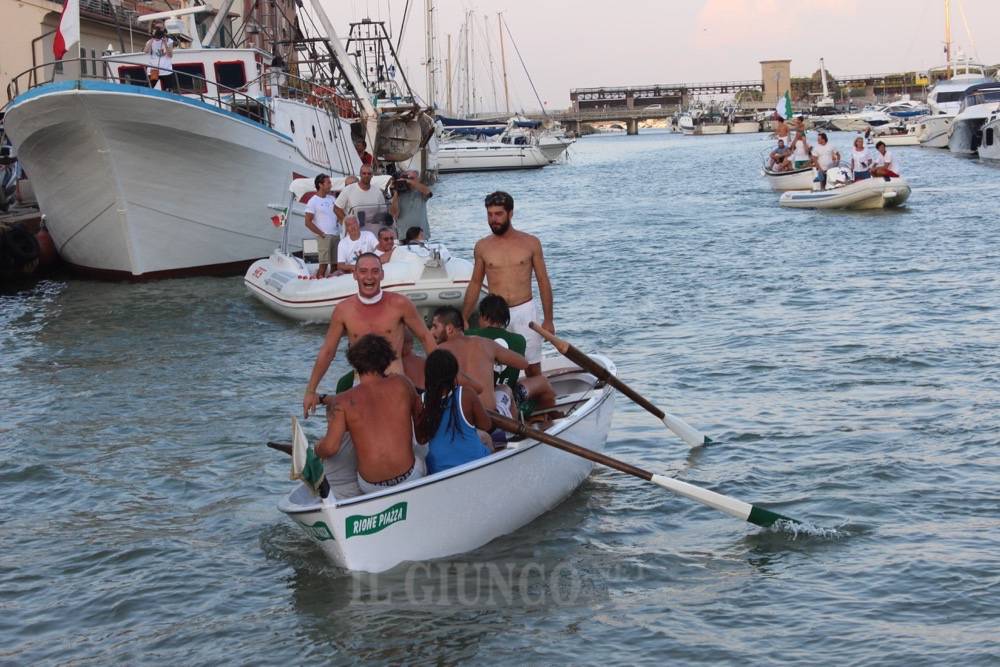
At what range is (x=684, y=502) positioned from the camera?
30.7 feet

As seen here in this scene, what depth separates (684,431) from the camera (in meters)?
10.5

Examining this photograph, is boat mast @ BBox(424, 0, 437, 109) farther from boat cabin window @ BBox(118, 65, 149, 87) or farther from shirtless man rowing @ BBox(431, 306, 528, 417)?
shirtless man rowing @ BBox(431, 306, 528, 417)

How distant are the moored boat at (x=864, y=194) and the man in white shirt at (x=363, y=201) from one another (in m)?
16.1

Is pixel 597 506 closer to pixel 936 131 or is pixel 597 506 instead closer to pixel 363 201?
pixel 363 201

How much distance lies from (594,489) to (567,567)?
1725 mm

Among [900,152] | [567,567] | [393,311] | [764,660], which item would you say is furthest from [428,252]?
[900,152]

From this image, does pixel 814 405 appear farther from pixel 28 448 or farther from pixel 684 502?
pixel 28 448

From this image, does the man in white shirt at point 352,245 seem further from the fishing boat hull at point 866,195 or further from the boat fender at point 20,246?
the fishing boat hull at point 866,195

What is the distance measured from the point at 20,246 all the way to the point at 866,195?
18.9 meters

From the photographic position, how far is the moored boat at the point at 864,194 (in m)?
29.5

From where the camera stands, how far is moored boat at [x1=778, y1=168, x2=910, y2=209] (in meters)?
29.5

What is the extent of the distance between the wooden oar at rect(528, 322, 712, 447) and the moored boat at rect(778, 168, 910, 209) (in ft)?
66.1

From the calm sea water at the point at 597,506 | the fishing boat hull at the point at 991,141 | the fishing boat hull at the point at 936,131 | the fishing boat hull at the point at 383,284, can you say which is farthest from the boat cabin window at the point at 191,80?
the fishing boat hull at the point at 936,131

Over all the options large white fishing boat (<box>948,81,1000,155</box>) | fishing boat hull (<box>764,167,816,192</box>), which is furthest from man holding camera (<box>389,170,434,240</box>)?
large white fishing boat (<box>948,81,1000,155</box>)
